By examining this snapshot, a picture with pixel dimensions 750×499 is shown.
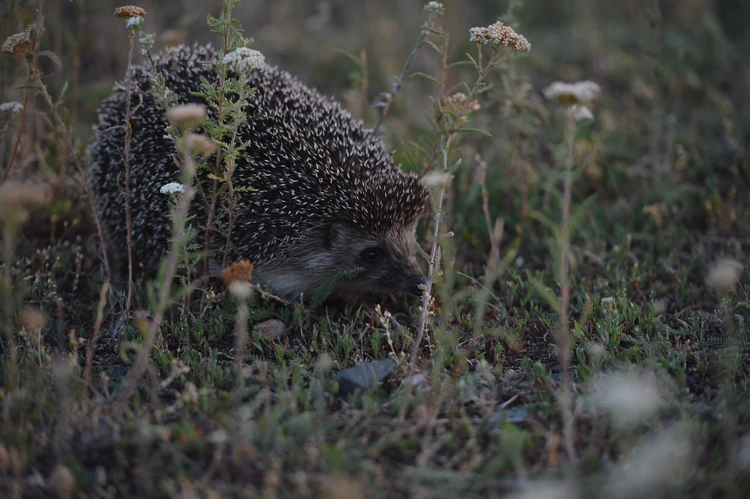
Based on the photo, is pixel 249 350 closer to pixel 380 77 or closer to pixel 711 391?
pixel 711 391

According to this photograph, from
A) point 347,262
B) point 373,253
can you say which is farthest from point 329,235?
point 373,253

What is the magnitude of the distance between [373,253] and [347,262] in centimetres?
22

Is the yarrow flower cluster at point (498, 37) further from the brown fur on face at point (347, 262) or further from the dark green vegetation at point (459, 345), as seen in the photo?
the brown fur on face at point (347, 262)

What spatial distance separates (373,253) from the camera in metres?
4.90

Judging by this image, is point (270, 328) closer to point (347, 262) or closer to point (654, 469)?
point (347, 262)

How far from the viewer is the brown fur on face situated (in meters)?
4.79

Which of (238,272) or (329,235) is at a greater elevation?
(329,235)

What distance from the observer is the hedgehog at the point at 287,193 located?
4.61m

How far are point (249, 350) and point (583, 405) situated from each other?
2045 mm

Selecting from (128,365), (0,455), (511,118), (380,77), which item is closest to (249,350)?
(128,365)

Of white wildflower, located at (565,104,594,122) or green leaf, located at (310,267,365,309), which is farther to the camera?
green leaf, located at (310,267,365,309)

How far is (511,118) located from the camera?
5938 mm

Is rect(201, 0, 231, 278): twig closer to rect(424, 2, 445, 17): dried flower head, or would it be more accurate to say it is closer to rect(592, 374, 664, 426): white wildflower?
rect(424, 2, 445, 17): dried flower head

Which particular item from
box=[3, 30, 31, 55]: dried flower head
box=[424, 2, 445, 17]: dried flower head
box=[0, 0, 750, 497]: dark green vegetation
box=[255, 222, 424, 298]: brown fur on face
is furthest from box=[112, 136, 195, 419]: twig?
box=[424, 2, 445, 17]: dried flower head
